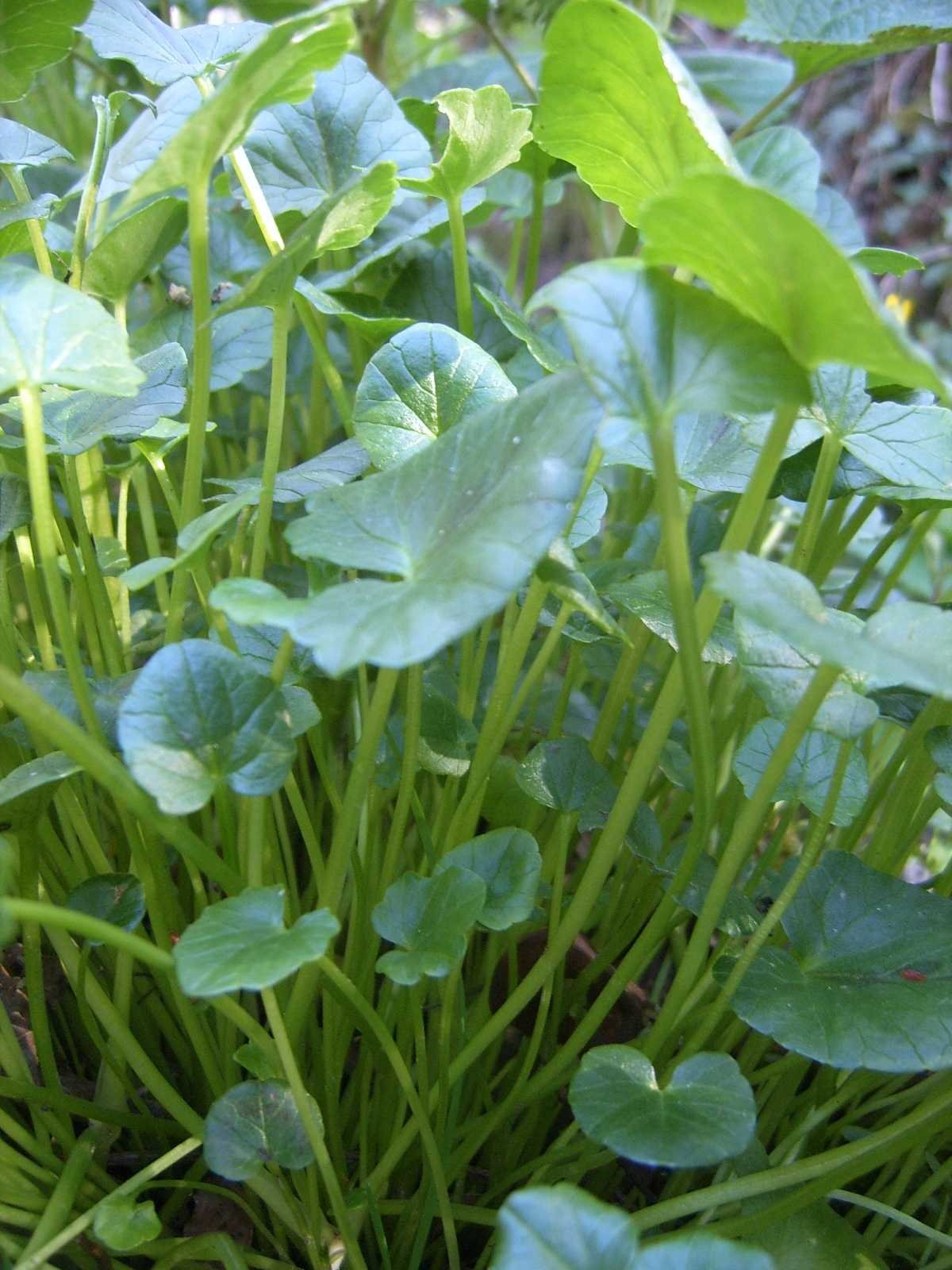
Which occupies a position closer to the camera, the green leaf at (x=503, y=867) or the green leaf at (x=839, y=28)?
the green leaf at (x=503, y=867)

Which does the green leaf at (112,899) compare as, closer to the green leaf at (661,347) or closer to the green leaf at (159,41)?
the green leaf at (661,347)

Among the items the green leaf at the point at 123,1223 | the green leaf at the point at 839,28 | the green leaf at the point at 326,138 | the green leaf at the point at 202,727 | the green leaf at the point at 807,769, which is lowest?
the green leaf at the point at 123,1223

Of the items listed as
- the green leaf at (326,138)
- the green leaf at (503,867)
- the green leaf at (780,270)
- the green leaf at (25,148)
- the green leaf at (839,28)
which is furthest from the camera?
the green leaf at (839,28)

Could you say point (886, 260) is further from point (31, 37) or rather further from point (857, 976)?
point (31, 37)

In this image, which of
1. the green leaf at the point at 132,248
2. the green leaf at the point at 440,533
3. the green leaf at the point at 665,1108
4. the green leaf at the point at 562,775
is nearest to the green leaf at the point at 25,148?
the green leaf at the point at 132,248

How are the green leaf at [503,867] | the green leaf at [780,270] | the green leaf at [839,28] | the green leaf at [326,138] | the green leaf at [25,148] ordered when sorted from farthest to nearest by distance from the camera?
the green leaf at [839,28] → the green leaf at [326,138] → the green leaf at [25,148] → the green leaf at [503,867] → the green leaf at [780,270]

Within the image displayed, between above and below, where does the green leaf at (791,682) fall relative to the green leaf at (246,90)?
below

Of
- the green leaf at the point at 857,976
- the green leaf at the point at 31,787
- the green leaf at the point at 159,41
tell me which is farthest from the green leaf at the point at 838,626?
the green leaf at the point at 159,41

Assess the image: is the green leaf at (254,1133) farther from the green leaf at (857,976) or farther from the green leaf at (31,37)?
the green leaf at (31,37)

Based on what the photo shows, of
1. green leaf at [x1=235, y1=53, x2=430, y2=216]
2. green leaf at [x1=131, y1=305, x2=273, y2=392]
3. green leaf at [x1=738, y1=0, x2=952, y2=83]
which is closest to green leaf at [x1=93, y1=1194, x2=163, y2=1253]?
green leaf at [x1=131, y1=305, x2=273, y2=392]

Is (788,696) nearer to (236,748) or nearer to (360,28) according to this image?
(236,748)
